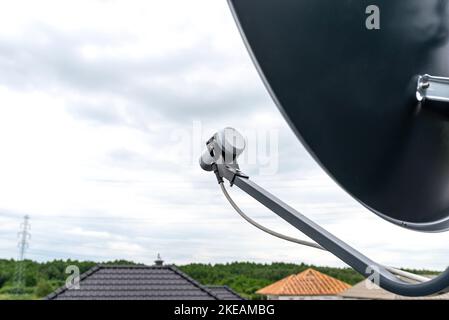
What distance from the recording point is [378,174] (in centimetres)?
88

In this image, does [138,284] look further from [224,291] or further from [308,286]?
[308,286]

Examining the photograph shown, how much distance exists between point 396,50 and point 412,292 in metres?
0.41

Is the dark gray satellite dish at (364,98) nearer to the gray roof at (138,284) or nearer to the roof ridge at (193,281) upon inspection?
the gray roof at (138,284)

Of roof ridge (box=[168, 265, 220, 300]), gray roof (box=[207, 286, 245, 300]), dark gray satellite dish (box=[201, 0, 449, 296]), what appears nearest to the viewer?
dark gray satellite dish (box=[201, 0, 449, 296])

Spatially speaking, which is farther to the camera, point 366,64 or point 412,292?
point 366,64

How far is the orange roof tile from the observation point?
19.5ft

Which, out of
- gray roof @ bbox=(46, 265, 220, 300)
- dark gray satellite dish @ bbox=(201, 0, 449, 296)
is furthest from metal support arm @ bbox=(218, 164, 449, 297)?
gray roof @ bbox=(46, 265, 220, 300)

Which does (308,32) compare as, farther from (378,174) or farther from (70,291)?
(70,291)

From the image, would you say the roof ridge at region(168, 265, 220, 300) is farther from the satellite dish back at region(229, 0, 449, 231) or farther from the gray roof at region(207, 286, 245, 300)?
the satellite dish back at region(229, 0, 449, 231)
